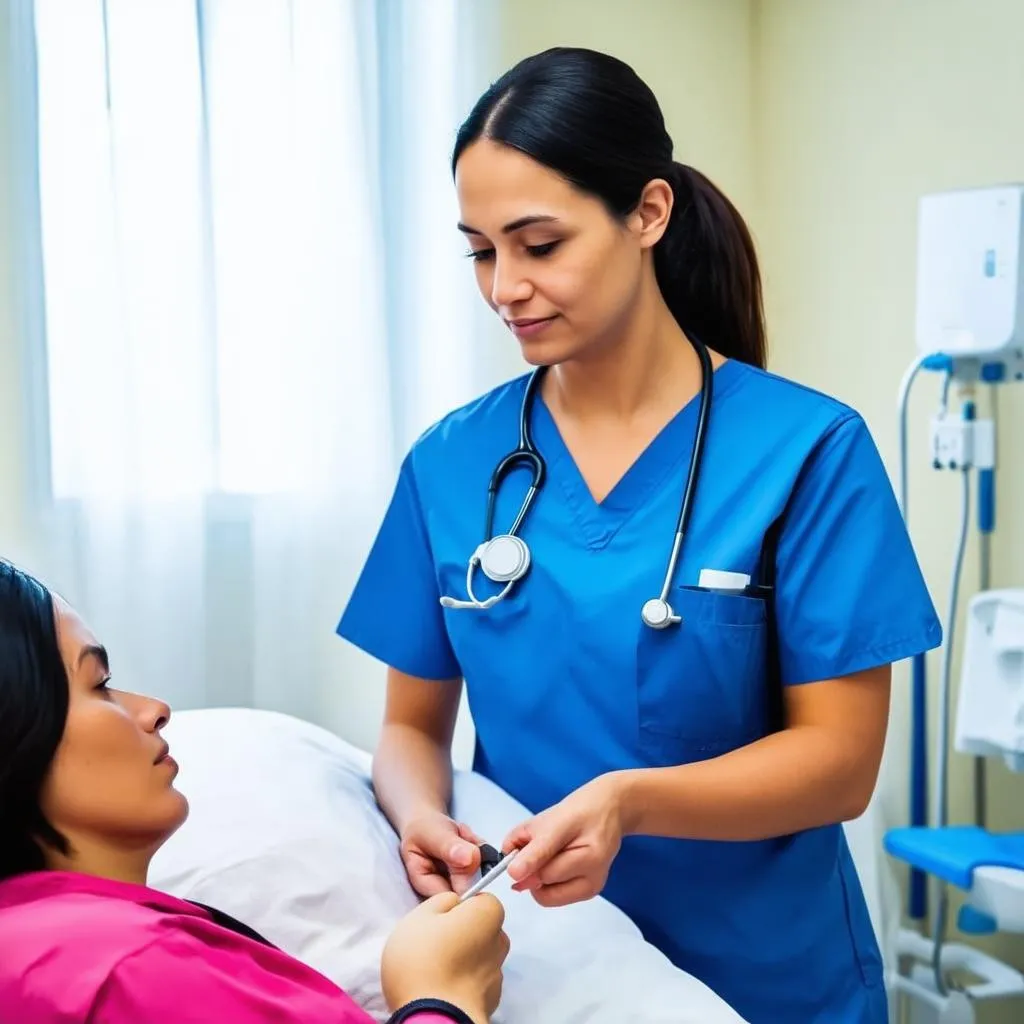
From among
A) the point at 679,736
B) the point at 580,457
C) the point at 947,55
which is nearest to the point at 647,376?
the point at 580,457

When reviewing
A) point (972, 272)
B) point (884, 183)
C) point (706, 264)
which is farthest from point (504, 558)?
point (884, 183)

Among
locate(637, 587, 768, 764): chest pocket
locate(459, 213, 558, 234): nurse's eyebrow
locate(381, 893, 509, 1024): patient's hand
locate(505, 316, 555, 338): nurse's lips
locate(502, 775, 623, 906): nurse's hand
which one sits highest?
locate(459, 213, 558, 234): nurse's eyebrow

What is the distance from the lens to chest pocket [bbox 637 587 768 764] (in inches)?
43.6

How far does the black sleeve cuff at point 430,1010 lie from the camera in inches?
32.5

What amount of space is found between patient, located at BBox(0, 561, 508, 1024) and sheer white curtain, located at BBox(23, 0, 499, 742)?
0.90m

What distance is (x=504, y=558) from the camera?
3.95 ft

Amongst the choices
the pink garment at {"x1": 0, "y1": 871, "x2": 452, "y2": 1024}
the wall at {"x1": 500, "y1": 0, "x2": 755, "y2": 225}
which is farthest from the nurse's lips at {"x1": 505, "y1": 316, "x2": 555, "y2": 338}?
the wall at {"x1": 500, "y1": 0, "x2": 755, "y2": 225}

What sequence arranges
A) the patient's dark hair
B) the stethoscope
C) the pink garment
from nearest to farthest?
the pink garment → the patient's dark hair → the stethoscope

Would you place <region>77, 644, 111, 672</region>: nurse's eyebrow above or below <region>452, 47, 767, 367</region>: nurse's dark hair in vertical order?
below

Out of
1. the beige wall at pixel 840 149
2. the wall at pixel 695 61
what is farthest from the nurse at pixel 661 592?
the wall at pixel 695 61

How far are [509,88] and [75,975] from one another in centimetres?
82

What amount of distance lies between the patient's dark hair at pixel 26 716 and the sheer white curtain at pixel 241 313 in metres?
0.93

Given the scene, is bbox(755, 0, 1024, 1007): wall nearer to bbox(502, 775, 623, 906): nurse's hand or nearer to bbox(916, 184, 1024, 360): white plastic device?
bbox(916, 184, 1024, 360): white plastic device

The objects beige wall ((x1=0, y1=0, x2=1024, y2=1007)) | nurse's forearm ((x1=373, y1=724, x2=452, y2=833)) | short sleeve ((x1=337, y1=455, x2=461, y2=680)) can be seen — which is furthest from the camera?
beige wall ((x1=0, y1=0, x2=1024, y2=1007))
